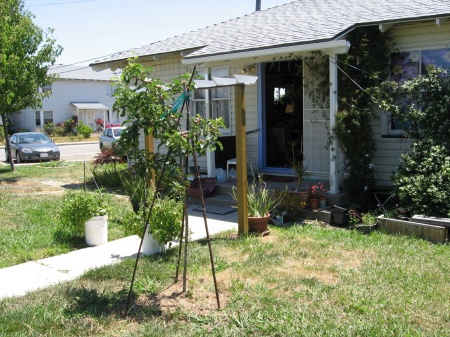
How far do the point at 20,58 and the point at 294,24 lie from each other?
27.1 ft

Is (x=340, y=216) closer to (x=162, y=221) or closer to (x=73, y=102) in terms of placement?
(x=162, y=221)

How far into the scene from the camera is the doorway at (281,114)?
38.2 feet

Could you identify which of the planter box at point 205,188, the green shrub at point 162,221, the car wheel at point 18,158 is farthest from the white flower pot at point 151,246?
the car wheel at point 18,158

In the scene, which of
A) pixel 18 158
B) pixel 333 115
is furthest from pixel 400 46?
pixel 18 158

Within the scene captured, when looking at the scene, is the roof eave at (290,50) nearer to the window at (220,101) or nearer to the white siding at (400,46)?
the white siding at (400,46)

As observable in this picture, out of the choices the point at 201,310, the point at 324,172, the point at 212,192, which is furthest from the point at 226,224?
the point at 201,310

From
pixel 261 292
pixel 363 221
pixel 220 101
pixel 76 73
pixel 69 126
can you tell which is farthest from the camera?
pixel 76 73

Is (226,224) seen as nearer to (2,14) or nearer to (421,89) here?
(421,89)

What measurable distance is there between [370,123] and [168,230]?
478cm

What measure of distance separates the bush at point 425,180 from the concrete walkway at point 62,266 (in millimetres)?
2946

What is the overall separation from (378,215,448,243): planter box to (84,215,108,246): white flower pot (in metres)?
4.13

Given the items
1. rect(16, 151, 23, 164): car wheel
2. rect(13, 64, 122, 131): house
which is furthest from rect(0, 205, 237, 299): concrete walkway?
rect(13, 64, 122, 131): house

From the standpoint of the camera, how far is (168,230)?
6.39 m

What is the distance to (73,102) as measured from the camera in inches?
1718
